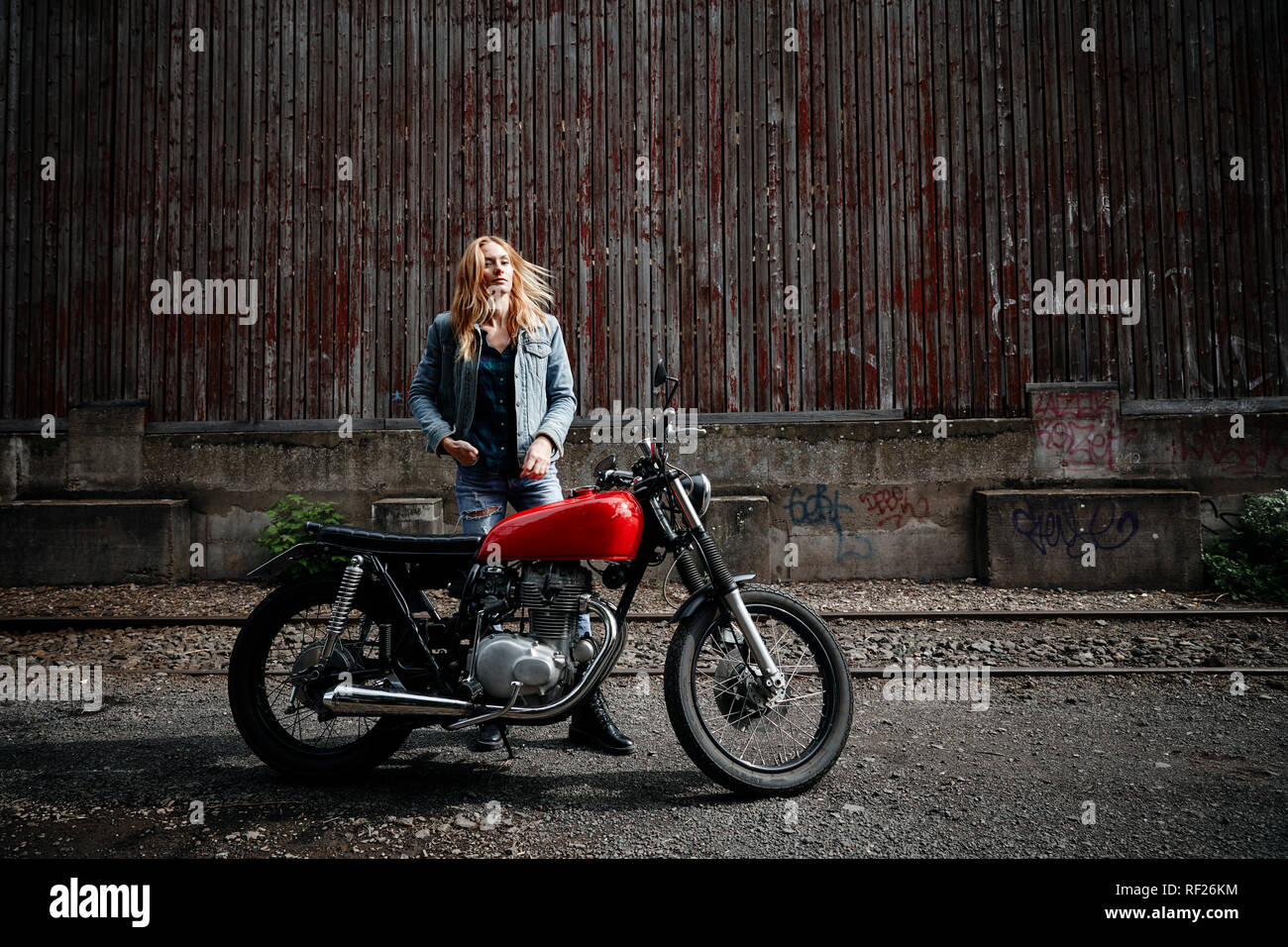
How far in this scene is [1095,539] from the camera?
6496 millimetres

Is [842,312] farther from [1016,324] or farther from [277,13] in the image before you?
[277,13]

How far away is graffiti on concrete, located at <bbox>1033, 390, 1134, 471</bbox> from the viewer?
6918mm

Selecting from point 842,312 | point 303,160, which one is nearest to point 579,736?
point 842,312

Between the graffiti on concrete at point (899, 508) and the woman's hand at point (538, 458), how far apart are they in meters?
4.51

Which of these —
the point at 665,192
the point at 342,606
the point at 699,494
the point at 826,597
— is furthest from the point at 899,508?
the point at 342,606

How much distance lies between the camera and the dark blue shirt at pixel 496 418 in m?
3.38

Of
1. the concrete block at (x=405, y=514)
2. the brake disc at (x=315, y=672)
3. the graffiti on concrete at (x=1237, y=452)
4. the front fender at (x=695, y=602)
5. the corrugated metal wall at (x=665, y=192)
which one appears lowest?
the brake disc at (x=315, y=672)

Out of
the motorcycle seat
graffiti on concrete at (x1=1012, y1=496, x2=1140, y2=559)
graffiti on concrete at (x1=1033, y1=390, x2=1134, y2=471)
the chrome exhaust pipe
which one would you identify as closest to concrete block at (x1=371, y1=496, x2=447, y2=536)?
the motorcycle seat

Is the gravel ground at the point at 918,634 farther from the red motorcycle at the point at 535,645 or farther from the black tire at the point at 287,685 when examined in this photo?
the black tire at the point at 287,685

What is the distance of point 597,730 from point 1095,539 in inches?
208

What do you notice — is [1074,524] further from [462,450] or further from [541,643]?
[462,450]

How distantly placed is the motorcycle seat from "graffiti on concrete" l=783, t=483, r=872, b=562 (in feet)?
14.9

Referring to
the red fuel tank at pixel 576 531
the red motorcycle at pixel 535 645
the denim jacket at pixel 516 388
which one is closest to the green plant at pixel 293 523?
the denim jacket at pixel 516 388

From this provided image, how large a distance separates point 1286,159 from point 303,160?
9600 millimetres
